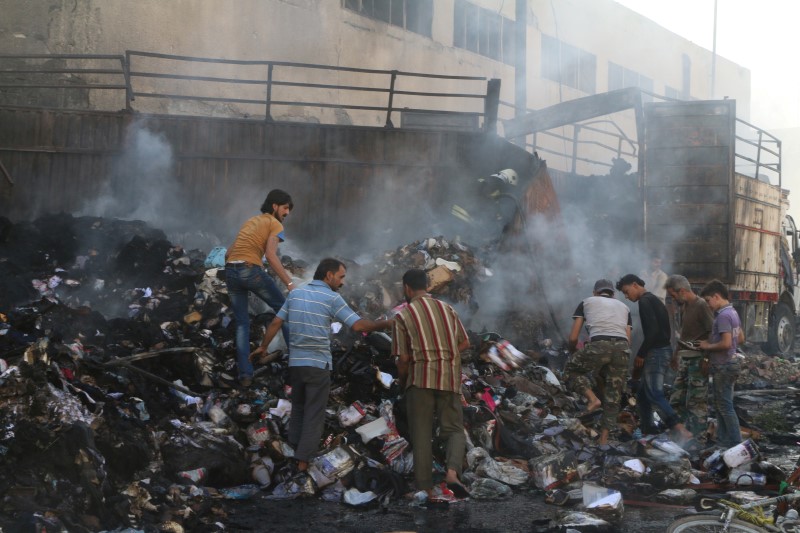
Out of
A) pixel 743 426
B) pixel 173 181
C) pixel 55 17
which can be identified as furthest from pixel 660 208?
pixel 55 17

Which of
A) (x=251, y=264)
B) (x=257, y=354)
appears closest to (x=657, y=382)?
(x=257, y=354)

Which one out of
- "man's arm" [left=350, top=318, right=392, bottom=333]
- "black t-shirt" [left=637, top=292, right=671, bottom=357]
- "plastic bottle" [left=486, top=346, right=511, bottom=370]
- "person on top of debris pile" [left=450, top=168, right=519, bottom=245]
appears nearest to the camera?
"man's arm" [left=350, top=318, right=392, bottom=333]

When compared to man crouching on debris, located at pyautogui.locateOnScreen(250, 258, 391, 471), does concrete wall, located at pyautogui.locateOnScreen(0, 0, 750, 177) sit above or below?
above

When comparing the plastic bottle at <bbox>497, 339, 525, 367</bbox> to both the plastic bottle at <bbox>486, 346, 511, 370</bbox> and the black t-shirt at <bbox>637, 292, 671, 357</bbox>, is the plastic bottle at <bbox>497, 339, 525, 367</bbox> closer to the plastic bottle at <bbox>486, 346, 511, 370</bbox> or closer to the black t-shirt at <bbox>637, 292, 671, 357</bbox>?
the plastic bottle at <bbox>486, 346, 511, 370</bbox>

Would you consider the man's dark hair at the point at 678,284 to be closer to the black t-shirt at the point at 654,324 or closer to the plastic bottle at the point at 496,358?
the black t-shirt at the point at 654,324

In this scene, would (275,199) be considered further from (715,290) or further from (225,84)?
(225,84)

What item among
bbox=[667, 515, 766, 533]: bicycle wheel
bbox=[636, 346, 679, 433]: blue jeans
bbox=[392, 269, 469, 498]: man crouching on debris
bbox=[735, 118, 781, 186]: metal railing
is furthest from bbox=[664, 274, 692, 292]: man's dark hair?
bbox=[735, 118, 781, 186]: metal railing

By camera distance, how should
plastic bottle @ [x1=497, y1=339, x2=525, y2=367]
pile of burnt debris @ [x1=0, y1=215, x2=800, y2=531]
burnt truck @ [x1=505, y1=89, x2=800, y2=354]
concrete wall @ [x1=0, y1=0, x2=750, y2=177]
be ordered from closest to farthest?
pile of burnt debris @ [x1=0, y1=215, x2=800, y2=531], plastic bottle @ [x1=497, y1=339, x2=525, y2=367], burnt truck @ [x1=505, y1=89, x2=800, y2=354], concrete wall @ [x1=0, y1=0, x2=750, y2=177]

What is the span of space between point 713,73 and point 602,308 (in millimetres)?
29495

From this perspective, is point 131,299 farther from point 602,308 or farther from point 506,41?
point 506,41

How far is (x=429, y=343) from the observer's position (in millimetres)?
5242

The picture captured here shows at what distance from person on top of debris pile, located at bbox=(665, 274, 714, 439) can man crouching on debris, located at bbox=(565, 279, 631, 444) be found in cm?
70

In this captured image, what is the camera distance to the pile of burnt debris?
14.5 feet

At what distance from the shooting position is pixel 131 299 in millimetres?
9156
